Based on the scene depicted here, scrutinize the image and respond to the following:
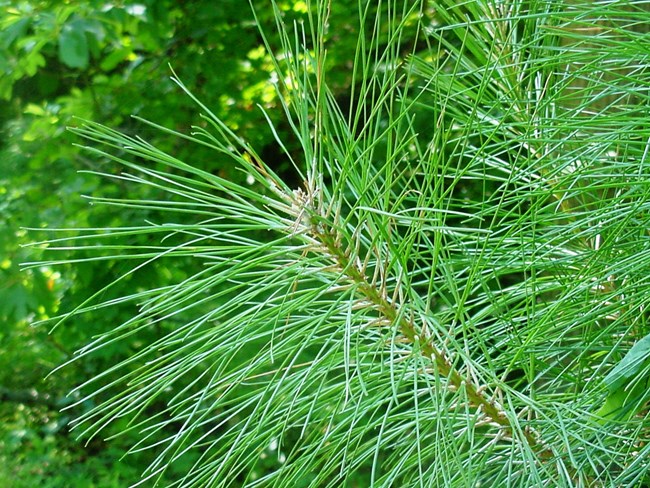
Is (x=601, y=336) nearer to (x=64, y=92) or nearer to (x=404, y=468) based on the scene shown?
→ (x=404, y=468)

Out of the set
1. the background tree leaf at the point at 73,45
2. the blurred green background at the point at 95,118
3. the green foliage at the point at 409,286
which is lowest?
the blurred green background at the point at 95,118

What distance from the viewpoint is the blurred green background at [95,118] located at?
2139mm

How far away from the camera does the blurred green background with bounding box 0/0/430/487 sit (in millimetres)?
2139

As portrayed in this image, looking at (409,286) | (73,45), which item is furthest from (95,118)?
(409,286)

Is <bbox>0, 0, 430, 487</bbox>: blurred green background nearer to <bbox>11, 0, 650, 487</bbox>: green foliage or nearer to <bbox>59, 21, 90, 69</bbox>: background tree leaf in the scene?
<bbox>59, 21, 90, 69</bbox>: background tree leaf

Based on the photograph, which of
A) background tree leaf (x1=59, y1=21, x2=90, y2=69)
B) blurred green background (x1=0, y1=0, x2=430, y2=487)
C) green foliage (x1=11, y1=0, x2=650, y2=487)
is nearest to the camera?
green foliage (x1=11, y1=0, x2=650, y2=487)

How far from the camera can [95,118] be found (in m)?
2.53

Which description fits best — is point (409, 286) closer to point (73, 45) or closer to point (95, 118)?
point (73, 45)

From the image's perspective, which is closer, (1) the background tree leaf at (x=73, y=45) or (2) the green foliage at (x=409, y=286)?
(2) the green foliage at (x=409, y=286)

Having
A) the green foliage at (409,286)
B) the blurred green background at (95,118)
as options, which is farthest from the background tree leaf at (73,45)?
the green foliage at (409,286)

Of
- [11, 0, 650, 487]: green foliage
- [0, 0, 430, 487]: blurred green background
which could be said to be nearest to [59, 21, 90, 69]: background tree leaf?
[0, 0, 430, 487]: blurred green background

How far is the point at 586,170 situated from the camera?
2.25 ft

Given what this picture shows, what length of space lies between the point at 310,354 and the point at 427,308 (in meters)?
1.40

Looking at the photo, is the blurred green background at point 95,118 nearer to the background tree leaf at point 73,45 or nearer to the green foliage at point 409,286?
the background tree leaf at point 73,45
